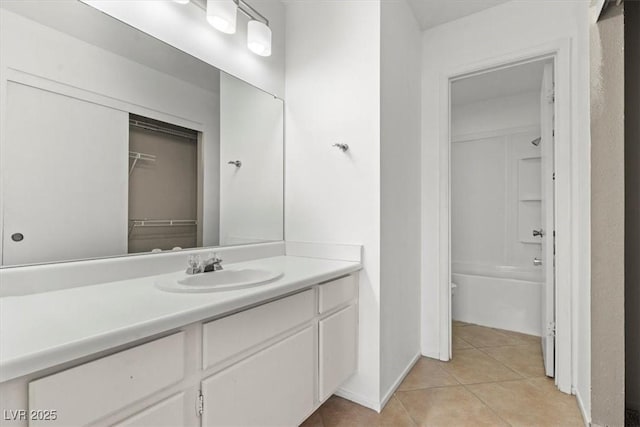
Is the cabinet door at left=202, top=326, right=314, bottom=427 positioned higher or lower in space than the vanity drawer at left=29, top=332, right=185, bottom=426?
lower

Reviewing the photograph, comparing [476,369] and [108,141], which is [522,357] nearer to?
[476,369]

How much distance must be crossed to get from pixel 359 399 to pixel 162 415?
4.25 ft

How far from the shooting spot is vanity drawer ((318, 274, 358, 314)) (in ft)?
5.06

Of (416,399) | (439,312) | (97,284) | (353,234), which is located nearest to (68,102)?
(97,284)

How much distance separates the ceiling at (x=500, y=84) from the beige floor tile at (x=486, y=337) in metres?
2.26

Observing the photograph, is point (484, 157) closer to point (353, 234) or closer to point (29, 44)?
point (353, 234)

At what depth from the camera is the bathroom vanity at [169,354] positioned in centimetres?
67

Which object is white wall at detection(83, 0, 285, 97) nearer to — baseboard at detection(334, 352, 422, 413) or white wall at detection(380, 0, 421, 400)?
white wall at detection(380, 0, 421, 400)

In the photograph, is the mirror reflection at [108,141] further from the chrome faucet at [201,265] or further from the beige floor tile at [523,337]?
the beige floor tile at [523,337]

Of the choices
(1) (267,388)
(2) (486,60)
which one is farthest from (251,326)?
(2) (486,60)

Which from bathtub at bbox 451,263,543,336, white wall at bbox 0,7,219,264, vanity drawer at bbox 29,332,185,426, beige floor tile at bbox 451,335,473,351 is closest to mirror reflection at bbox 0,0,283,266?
white wall at bbox 0,7,219,264

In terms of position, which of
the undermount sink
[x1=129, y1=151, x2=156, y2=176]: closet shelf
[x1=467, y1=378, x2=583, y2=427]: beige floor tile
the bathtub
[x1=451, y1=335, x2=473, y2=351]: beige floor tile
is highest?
[x1=129, y1=151, x2=156, y2=176]: closet shelf

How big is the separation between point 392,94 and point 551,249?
1.48 meters

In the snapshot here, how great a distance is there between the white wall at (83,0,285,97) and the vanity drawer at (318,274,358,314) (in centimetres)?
132
